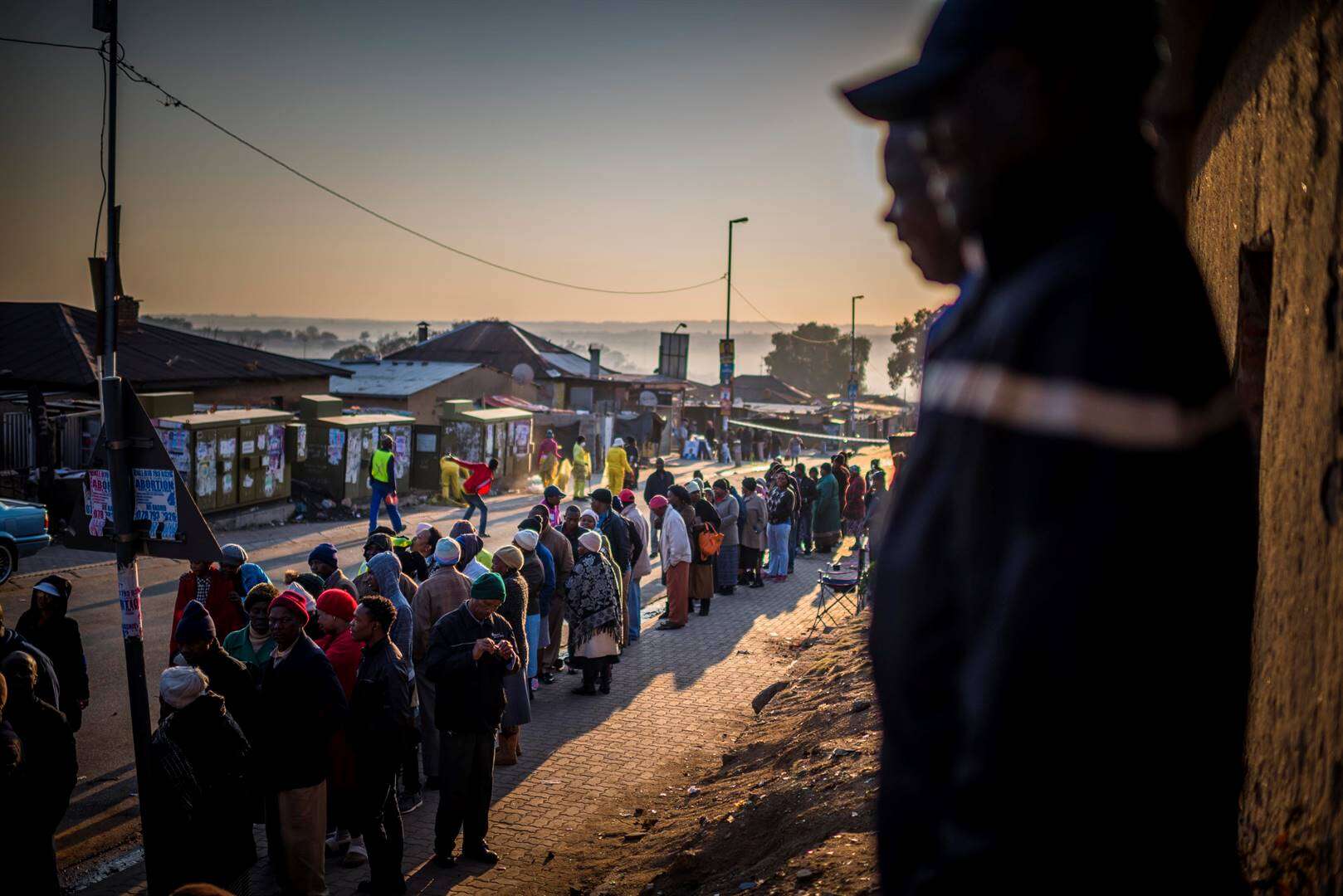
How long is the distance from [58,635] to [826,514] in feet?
54.5

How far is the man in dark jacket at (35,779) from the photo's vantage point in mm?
5379

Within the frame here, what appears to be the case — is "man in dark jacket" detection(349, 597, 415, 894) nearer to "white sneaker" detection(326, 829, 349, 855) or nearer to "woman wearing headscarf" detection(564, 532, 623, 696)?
"white sneaker" detection(326, 829, 349, 855)

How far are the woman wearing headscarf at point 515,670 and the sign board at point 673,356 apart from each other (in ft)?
160

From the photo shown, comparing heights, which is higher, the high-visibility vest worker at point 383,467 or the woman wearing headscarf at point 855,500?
the high-visibility vest worker at point 383,467

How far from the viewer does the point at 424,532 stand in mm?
10898

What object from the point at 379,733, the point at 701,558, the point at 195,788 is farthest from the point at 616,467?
the point at 195,788

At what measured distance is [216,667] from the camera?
6.45m

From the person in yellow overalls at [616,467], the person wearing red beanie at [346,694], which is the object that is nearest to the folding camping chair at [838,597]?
the person in yellow overalls at [616,467]

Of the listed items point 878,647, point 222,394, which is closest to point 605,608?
point 878,647

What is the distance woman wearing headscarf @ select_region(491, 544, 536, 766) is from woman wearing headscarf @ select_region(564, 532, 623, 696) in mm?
2018

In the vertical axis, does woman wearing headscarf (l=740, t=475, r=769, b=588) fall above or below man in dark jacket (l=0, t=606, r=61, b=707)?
A: below

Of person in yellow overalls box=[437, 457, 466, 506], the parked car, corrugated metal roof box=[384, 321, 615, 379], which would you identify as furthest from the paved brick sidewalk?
corrugated metal roof box=[384, 321, 615, 379]

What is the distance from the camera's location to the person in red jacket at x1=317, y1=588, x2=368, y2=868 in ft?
23.3

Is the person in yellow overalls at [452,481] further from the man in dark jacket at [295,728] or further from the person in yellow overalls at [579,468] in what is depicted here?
the man in dark jacket at [295,728]
